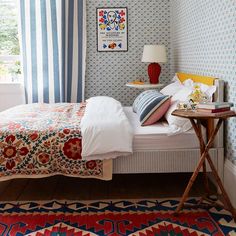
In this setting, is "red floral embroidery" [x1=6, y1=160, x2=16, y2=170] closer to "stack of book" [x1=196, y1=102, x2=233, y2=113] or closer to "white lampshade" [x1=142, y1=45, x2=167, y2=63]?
"stack of book" [x1=196, y1=102, x2=233, y2=113]

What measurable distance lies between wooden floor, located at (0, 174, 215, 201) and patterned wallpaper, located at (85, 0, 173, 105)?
2037mm

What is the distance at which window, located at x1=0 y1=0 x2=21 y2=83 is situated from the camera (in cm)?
511

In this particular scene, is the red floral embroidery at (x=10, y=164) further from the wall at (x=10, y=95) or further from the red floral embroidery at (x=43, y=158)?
the wall at (x=10, y=95)

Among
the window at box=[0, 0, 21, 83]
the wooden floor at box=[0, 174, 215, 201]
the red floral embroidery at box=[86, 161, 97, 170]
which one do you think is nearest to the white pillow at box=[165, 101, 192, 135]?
the wooden floor at box=[0, 174, 215, 201]

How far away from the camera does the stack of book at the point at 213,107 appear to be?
7.77ft

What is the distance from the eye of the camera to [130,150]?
2.66 m

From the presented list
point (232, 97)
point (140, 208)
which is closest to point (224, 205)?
point (140, 208)

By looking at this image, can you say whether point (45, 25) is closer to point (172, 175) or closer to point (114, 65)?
point (114, 65)

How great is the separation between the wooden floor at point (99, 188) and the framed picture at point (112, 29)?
226 cm

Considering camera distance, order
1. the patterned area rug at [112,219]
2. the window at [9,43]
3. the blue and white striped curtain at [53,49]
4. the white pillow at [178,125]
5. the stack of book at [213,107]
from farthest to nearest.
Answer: the window at [9,43] < the blue and white striped curtain at [53,49] < the white pillow at [178,125] < the stack of book at [213,107] < the patterned area rug at [112,219]

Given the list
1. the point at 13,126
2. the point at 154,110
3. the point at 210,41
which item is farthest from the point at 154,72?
the point at 13,126

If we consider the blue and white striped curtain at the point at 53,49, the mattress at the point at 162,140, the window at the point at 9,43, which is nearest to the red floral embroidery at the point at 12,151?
the mattress at the point at 162,140

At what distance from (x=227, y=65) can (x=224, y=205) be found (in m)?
1.02

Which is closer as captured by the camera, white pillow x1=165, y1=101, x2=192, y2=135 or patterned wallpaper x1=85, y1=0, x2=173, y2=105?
white pillow x1=165, y1=101, x2=192, y2=135
